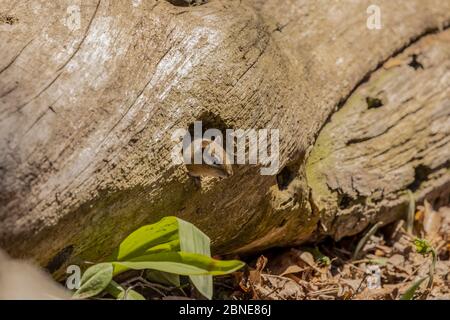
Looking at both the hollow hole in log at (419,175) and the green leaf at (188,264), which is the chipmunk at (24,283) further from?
the hollow hole in log at (419,175)

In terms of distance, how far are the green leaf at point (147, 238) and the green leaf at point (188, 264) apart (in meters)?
0.04

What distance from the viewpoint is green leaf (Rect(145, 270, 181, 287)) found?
2732 millimetres

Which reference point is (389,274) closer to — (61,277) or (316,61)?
(316,61)

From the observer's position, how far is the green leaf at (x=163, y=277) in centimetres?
273

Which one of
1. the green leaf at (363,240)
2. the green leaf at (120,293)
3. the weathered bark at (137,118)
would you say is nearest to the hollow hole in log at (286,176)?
the weathered bark at (137,118)

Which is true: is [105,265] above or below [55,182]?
below

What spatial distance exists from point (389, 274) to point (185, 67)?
1.33 m

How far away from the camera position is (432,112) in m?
3.48

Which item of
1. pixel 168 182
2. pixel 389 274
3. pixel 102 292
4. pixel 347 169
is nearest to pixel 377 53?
pixel 347 169

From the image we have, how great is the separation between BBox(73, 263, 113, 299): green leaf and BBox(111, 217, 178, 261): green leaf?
0.09m

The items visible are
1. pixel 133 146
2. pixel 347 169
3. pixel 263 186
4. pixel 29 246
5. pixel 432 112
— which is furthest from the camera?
pixel 432 112

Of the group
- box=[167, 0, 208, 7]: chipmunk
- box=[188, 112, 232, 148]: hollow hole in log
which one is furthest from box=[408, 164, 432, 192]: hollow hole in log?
box=[167, 0, 208, 7]: chipmunk

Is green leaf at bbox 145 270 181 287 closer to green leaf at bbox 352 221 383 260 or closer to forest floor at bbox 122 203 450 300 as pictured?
forest floor at bbox 122 203 450 300

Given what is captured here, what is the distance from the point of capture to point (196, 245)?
2.41 meters
